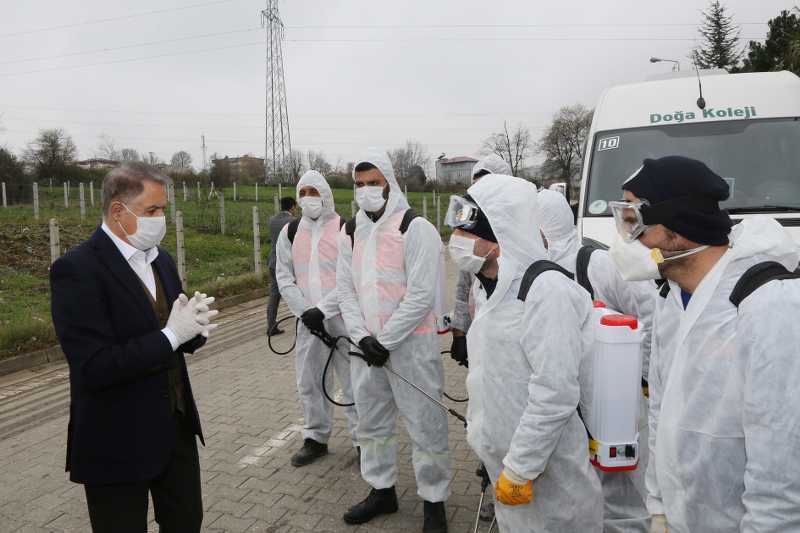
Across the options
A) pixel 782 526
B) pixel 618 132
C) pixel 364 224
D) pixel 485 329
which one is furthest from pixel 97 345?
pixel 618 132

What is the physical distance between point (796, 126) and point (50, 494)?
679cm

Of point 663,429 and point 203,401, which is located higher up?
point 663,429

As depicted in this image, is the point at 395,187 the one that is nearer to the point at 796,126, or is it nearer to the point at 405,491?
the point at 405,491

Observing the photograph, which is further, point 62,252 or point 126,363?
point 62,252

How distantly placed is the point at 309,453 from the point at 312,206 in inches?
77.7

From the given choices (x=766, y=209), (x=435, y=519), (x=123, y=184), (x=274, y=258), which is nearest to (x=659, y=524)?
(x=435, y=519)

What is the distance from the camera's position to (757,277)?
5.13ft

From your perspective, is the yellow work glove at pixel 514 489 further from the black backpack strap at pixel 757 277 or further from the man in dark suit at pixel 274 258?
the man in dark suit at pixel 274 258

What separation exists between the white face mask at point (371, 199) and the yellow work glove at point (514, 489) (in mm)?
2176

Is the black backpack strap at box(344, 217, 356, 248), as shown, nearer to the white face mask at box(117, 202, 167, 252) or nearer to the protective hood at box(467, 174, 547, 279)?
the white face mask at box(117, 202, 167, 252)

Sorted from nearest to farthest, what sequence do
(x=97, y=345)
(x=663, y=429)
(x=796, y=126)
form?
(x=663, y=429), (x=97, y=345), (x=796, y=126)

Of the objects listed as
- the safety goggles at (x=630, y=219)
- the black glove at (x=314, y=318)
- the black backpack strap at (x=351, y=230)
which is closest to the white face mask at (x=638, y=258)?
the safety goggles at (x=630, y=219)

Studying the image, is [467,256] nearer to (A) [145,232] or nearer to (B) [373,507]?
(A) [145,232]

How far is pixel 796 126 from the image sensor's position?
5.32m
